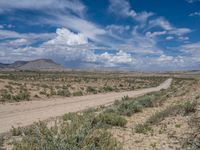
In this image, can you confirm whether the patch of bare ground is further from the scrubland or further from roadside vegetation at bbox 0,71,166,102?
roadside vegetation at bbox 0,71,166,102

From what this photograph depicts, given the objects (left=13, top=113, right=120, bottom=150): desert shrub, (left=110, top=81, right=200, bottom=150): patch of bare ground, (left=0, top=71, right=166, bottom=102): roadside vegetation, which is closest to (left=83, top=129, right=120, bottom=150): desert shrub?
(left=13, top=113, right=120, bottom=150): desert shrub

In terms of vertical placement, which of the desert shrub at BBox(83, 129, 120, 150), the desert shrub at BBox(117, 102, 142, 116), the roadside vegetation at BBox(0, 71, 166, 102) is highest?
the desert shrub at BBox(83, 129, 120, 150)

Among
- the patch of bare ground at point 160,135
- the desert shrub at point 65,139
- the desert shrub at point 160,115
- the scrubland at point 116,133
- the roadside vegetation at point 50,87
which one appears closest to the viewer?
the desert shrub at point 65,139

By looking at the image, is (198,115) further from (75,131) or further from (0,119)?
(0,119)

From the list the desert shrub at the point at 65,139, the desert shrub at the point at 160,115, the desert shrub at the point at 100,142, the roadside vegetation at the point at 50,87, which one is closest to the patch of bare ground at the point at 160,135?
the desert shrub at the point at 160,115

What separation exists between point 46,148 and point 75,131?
1.23 meters

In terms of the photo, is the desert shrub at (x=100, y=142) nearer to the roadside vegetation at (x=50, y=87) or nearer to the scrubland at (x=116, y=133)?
the scrubland at (x=116, y=133)

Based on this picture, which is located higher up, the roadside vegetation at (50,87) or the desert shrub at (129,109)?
the desert shrub at (129,109)

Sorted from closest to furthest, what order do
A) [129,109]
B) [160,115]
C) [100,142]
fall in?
1. [100,142]
2. [160,115]
3. [129,109]

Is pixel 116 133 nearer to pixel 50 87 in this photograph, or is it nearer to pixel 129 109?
pixel 129 109

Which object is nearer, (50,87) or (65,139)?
(65,139)

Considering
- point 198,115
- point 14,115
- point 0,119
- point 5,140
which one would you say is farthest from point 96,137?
point 14,115

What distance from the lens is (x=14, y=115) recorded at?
2105 cm

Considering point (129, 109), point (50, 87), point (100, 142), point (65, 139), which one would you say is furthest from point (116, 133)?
point (50, 87)
